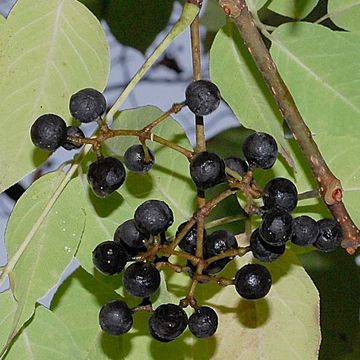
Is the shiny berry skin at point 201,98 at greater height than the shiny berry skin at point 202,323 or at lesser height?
greater

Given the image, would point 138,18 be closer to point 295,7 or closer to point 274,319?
point 295,7

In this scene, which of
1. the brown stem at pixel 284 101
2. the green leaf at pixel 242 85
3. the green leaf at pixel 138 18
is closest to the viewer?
the brown stem at pixel 284 101

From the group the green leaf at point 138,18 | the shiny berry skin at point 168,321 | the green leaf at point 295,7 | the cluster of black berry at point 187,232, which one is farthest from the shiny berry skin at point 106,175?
the green leaf at point 138,18

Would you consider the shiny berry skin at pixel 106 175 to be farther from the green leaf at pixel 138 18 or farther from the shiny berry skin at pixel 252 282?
the green leaf at pixel 138 18

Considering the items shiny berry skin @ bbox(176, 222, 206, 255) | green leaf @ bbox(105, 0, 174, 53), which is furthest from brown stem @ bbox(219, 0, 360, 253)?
green leaf @ bbox(105, 0, 174, 53)

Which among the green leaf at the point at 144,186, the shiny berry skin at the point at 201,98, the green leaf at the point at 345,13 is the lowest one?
the green leaf at the point at 144,186

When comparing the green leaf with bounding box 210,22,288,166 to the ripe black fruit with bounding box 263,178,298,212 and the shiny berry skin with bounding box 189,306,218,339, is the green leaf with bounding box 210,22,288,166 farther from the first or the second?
the shiny berry skin with bounding box 189,306,218,339
